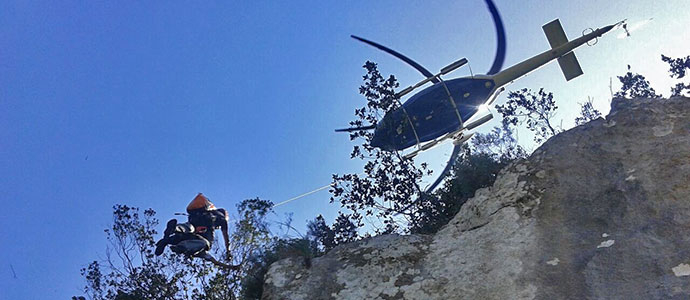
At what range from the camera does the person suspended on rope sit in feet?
31.0

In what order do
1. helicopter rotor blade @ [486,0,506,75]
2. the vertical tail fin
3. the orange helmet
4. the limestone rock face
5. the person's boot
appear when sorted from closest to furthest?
the limestone rock face → the person's boot → the orange helmet → helicopter rotor blade @ [486,0,506,75] → the vertical tail fin

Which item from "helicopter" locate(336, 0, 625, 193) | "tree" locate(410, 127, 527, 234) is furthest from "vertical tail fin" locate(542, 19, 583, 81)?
"tree" locate(410, 127, 527, 234)

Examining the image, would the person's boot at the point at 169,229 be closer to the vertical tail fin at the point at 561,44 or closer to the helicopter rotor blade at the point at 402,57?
the helicopter rotor blade at the point at 402,57

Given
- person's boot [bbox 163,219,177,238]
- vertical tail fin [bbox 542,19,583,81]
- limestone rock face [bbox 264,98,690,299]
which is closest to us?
limestone rock face [bbox 264,98,690,299]

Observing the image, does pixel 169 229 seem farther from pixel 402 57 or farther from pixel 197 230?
pixel 402 57

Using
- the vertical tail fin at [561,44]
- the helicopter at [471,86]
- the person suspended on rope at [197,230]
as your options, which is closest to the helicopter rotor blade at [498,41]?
the helicopter at [471,86]

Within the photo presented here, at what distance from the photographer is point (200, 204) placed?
10617mm

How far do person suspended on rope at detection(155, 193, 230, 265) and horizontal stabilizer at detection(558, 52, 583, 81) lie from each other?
12.8 metres

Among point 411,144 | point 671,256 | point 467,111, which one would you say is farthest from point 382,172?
point 671,256

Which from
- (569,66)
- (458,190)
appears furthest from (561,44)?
(458,190)

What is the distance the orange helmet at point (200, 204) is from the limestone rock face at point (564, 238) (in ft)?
13.4

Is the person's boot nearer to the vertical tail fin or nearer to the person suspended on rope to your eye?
the person suspended on rope

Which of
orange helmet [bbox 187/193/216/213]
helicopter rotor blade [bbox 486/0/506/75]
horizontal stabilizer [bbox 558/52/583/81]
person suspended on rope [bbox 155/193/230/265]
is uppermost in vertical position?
helicopter rotor blade [bbox 486/0/506/75]

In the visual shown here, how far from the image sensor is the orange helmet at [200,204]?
10578 millimetres
